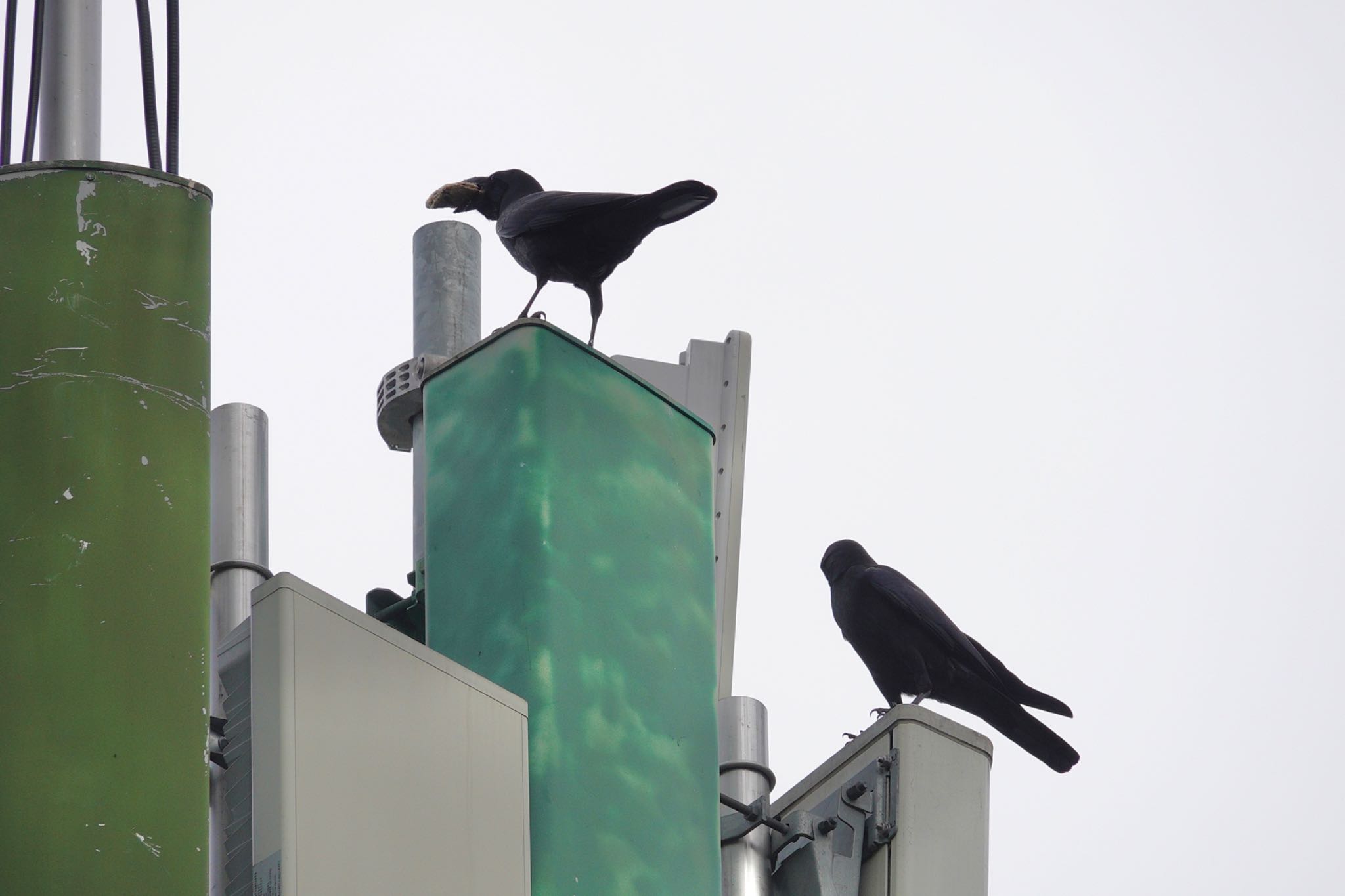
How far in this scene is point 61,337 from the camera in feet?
11.2

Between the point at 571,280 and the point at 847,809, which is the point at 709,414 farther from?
the point at 847,809

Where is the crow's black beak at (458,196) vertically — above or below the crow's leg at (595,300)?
above

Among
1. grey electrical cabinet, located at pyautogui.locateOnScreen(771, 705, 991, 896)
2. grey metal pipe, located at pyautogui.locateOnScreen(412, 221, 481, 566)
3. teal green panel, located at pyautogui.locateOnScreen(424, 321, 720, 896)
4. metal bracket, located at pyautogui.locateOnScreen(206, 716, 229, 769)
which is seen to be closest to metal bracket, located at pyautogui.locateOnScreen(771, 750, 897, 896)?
grey electrical cabinet, located at pyautogui.locateOnScreen(771, 705, 991, 896)

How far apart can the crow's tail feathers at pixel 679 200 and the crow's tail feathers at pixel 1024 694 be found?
2.40 meters

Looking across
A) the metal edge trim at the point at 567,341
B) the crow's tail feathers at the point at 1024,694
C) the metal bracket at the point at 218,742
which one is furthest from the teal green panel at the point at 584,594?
the crow's tail feathers at the point at 1024,694

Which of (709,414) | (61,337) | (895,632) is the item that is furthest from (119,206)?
(895,632)

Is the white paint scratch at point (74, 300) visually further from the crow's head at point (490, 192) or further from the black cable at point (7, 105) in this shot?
the crow's head at point (490, 192)

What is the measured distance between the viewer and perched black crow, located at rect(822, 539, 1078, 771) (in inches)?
320

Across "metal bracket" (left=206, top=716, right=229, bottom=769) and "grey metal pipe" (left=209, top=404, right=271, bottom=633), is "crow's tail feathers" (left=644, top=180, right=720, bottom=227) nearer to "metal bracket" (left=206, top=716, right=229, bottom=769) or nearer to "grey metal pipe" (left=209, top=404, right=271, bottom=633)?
"grey metal pipe" (left=209, top=404, right=271, bottom=633)

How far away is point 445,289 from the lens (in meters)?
7.12

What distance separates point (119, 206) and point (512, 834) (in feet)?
5.25

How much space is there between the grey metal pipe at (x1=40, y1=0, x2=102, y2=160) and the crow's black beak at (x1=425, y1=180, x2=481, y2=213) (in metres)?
3.63

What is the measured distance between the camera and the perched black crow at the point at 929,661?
8117 millimetres

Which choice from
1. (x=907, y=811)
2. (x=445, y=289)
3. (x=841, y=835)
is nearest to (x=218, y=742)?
(x=841, y=835)
